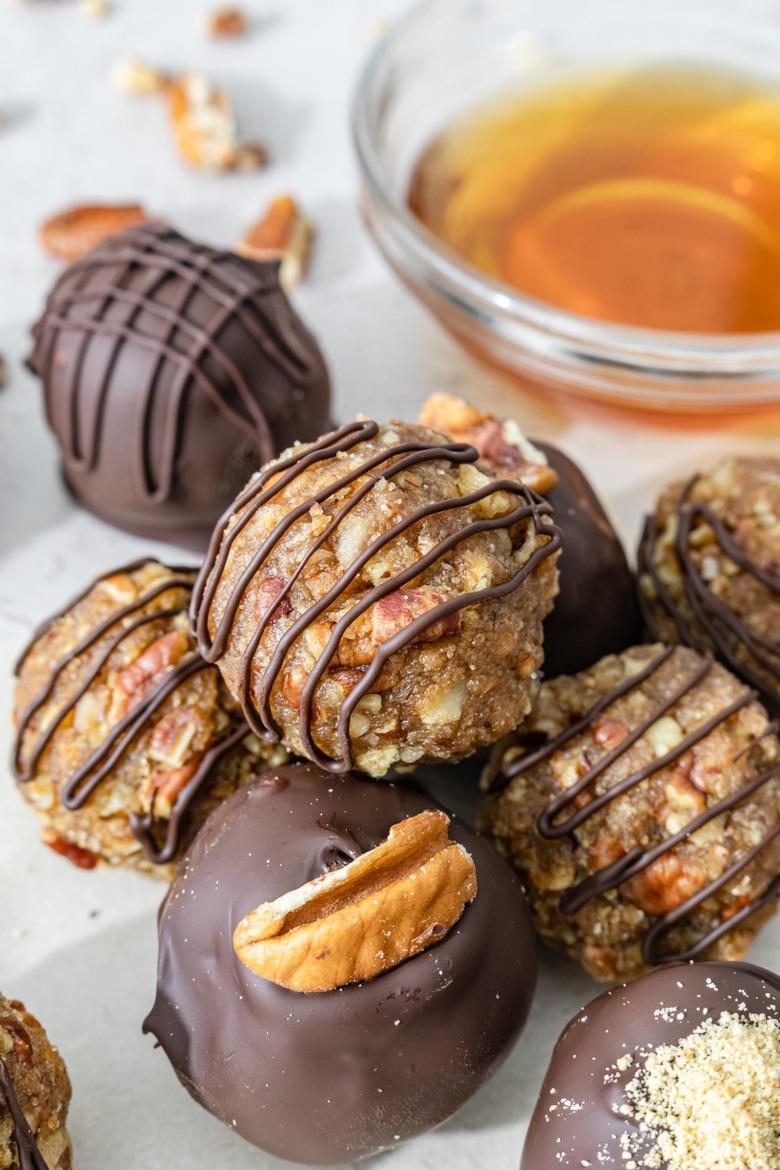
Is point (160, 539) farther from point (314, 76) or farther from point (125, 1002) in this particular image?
point (314, 76)

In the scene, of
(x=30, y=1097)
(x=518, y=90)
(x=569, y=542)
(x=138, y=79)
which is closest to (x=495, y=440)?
(x=569, y=542)

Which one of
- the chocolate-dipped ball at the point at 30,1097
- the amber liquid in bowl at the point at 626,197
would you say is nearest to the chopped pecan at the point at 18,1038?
the chocolate-dipped ball at the point at 30,1097

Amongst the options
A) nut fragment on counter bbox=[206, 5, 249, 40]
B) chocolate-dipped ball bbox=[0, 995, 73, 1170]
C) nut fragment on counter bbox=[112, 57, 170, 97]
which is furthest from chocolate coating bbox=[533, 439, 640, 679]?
nut fragment on counter bbox=[206, 5, 249, 40]

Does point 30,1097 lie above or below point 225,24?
below

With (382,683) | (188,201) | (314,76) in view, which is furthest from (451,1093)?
(314,76)

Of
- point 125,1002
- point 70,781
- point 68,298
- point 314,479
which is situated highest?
point 314,479

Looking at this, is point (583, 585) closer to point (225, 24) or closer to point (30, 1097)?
point (30, 1097)
